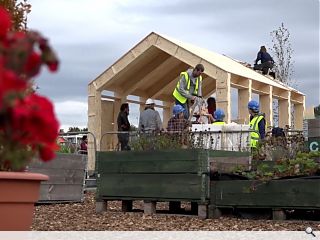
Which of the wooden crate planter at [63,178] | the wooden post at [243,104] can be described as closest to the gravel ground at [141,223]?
the wooden crate planter at [63,178]

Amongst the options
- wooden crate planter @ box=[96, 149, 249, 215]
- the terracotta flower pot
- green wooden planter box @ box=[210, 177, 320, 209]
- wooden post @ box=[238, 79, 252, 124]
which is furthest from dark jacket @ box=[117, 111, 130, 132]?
the terracotta flower pot

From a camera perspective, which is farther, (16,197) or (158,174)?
(158,174)

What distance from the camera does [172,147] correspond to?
24.9 feet

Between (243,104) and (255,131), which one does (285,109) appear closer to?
(243,104)

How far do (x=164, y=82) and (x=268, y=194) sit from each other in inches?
368

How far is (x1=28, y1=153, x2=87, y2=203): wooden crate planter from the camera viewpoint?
29.1 ft

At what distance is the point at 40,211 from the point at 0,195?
4.71 meters

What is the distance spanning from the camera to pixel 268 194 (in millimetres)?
6422

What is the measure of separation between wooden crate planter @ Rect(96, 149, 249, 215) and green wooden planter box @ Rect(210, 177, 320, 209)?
17cm

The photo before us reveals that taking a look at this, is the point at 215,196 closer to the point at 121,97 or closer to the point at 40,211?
the point at 40,211

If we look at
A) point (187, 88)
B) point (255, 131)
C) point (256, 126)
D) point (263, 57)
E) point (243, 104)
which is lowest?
point (255, 131)

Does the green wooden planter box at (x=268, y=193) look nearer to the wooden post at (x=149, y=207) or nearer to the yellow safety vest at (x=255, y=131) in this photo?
the wooden post at (x=149, y=207)

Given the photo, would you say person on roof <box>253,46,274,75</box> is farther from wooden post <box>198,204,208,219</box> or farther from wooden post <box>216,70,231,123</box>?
wooden post <box>198,204,208,219</box>

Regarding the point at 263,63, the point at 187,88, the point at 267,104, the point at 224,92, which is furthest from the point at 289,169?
the point at 263,63
